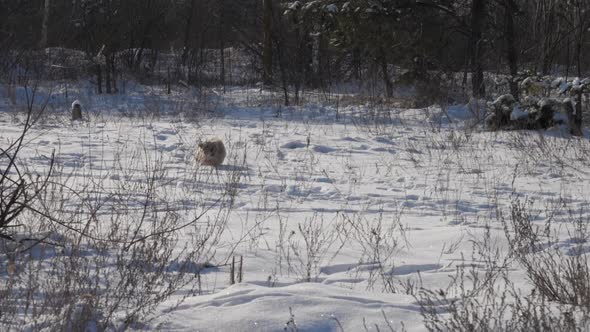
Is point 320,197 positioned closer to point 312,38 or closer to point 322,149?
point 322,149

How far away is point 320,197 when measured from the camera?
6184mm

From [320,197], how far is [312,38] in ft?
53.7

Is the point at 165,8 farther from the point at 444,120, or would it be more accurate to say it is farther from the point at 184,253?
the point at 184,253

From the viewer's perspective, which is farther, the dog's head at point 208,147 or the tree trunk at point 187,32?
the tree trunk at point 187,32

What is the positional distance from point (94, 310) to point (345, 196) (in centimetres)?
380

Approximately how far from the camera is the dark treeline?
41.9ft

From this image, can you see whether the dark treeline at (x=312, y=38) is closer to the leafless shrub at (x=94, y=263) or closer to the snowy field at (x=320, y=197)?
the snowy field at (x=320, y=197)

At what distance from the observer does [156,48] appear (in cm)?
2342

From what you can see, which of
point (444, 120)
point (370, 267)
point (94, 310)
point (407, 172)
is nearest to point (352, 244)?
point (370, 267)

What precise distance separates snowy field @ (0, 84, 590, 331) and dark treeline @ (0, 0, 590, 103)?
1732 mm

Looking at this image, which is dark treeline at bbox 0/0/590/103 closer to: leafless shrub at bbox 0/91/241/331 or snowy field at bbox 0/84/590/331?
snowy field at bbox 0/84/590/331

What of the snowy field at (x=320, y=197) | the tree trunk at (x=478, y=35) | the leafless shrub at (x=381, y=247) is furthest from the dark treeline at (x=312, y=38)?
the leafless shrub at (x=381, y=247)

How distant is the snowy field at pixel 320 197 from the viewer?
9.82ft

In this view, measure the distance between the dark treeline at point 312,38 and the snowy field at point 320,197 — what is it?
68.2 inches
